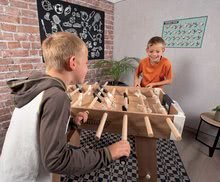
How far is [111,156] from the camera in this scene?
0.70 metres

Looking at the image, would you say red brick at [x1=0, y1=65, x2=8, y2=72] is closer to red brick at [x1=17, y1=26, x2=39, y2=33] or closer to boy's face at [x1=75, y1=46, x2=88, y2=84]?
red brick at [x1=17, y1=26, x2=39, y2=33]

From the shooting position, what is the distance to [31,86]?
691 mm

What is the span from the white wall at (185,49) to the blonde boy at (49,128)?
6.07 feet

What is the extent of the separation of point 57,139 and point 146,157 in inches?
26.3

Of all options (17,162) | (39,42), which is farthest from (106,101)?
(39,42)

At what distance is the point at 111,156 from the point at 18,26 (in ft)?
6.00

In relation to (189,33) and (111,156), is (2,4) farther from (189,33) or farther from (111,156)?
(189,33)

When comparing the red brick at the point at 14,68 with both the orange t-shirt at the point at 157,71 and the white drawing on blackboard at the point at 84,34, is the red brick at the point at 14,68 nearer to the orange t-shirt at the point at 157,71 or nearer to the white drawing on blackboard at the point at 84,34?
the white drawing on blackboard at the point at 84,34

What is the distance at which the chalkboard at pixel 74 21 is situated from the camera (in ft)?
6.46

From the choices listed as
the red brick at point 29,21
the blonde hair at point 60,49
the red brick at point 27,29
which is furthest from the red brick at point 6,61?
the blonde hair at point 60,49

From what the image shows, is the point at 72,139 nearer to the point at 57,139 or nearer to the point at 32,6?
the point at 57,139

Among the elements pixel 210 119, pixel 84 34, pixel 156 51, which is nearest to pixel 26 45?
pixel 84 34

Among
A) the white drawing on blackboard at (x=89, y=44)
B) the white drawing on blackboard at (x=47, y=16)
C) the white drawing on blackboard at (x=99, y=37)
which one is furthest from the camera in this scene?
the white drawing on blackboard at (x=99, y=37)

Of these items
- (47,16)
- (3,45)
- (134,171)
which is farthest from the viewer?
(47,16)
